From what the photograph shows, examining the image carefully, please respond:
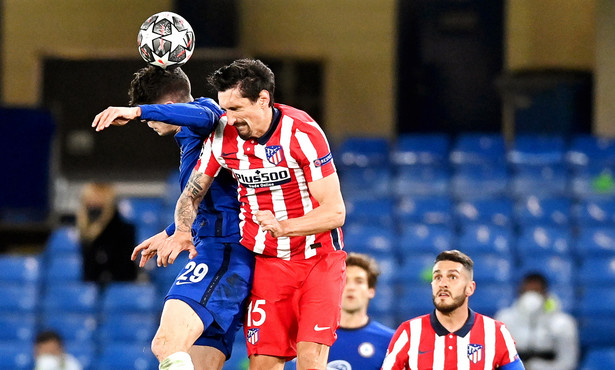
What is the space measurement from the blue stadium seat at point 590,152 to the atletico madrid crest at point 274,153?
7049 mm

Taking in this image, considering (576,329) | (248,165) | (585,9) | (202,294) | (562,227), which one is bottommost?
(576,329)

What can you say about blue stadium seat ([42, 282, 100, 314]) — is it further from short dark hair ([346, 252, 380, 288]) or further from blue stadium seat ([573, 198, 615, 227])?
blue stadium seat ([573, 198, 615, 227])

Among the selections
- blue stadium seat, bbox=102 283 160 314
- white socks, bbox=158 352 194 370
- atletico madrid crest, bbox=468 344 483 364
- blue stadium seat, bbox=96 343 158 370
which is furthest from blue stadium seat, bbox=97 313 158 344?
white socks, bbox=158 352 194 370

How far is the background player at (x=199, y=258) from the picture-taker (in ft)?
14.3

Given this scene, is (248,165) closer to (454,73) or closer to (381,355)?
(381,355)

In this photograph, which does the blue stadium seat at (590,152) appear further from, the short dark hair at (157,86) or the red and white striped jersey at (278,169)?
the short dark hair at (157,86)

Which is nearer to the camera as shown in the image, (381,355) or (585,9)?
(381,355)

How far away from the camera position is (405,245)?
32.8 ft

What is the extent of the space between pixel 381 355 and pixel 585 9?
304 inches

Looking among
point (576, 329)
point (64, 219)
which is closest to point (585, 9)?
point (576, 329)

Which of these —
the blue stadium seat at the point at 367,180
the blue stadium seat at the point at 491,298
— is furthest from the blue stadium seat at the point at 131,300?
the blue stadium seat at the point at 491,298

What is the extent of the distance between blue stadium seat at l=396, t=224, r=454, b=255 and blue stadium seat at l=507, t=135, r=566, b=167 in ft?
4.85

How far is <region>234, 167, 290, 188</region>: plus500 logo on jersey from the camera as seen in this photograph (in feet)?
14.8

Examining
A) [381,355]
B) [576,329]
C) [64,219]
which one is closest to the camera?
[381,355]
